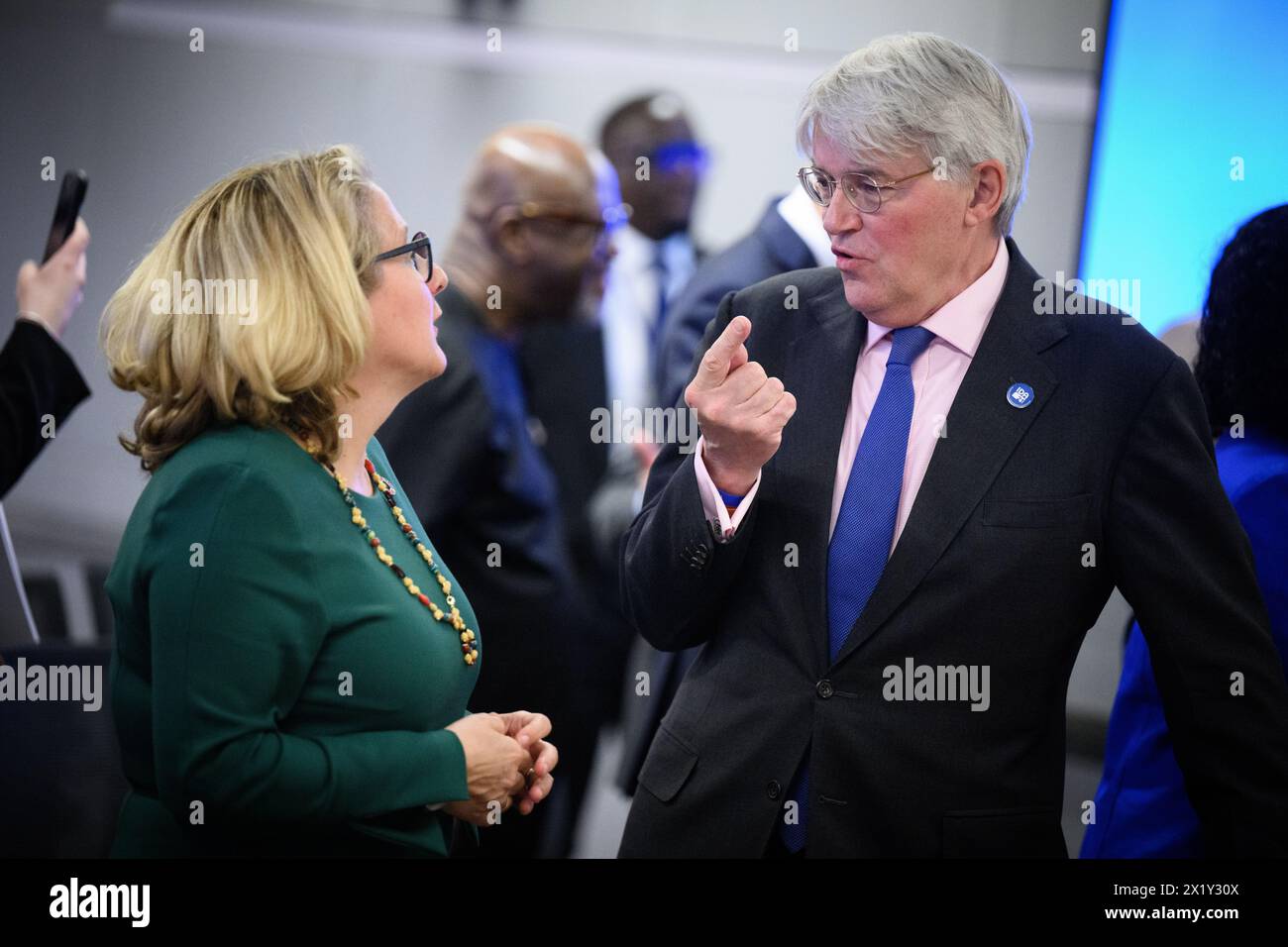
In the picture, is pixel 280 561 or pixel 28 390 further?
pixel 28 390

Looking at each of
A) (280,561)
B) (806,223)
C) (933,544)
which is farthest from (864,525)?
(806,223)

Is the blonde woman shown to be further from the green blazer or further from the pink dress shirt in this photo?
the pink dress shirt

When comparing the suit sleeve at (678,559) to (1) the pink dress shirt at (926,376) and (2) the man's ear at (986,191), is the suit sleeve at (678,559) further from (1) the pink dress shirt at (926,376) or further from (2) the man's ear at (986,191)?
(2) the man's ear at (986,191)

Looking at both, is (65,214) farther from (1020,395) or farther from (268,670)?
(1020,395)

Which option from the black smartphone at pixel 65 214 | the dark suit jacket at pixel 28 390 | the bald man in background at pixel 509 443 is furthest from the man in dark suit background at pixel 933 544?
the black smartphone at pixel 65 214

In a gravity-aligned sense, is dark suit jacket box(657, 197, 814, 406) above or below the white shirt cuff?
above

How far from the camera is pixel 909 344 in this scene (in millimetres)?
1785

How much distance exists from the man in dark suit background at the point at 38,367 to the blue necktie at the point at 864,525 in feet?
4.48

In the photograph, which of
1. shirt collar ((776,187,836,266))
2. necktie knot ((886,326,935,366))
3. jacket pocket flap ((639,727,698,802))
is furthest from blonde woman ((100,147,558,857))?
shirt collar ((776,187,836,266))

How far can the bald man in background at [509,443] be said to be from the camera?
2.72m

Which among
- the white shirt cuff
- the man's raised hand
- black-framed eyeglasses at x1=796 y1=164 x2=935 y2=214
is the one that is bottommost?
the white shirt cuff

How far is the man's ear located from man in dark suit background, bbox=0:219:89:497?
1504 millimetres

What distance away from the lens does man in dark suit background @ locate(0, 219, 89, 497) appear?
2227 millimetres

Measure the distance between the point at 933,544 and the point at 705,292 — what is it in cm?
129
